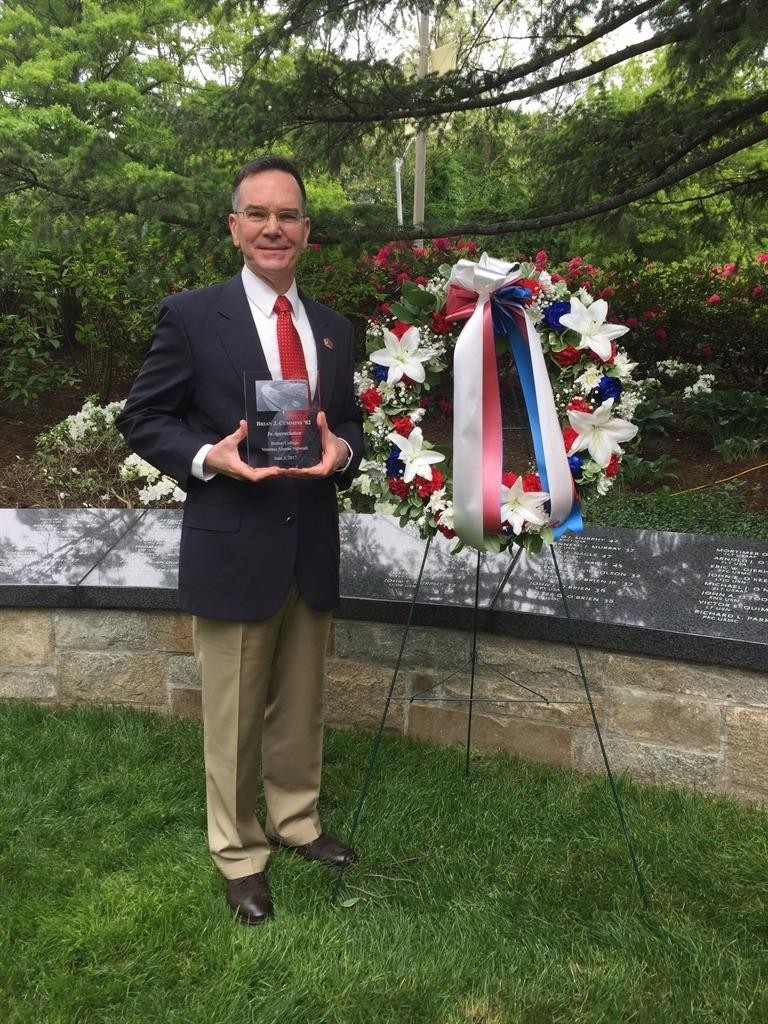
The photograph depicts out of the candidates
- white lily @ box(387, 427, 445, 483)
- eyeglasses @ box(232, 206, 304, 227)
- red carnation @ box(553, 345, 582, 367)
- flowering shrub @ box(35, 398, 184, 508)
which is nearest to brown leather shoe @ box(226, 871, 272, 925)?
white lily @ box(387, 427, 445, 483)

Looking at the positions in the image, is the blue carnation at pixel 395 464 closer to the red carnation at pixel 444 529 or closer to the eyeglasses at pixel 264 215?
the red carnation at pixel 444 529

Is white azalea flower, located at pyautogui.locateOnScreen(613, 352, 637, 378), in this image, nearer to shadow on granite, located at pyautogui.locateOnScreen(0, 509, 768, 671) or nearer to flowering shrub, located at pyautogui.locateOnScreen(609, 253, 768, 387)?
shadow on granite, located at pyautogui.locateOnScreen(0, 509, 768, 671)

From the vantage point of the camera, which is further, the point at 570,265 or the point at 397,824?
the point at 570,265

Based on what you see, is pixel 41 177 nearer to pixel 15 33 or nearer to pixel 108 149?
pixel 108 149

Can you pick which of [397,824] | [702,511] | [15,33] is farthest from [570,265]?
[15,33]

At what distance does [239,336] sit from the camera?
2.20 m

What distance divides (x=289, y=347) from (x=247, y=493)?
41 centimetres

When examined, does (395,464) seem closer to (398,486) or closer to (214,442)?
(398,486)

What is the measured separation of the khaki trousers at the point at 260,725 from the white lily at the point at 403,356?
27.3 inches

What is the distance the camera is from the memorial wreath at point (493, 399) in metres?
2.25

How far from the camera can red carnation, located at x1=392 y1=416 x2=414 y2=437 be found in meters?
2.43

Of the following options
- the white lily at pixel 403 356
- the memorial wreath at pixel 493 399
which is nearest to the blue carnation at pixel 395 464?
the memorial wreath at pixel 493 399

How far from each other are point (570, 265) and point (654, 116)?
5.05 feet

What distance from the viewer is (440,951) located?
7.17 ft
